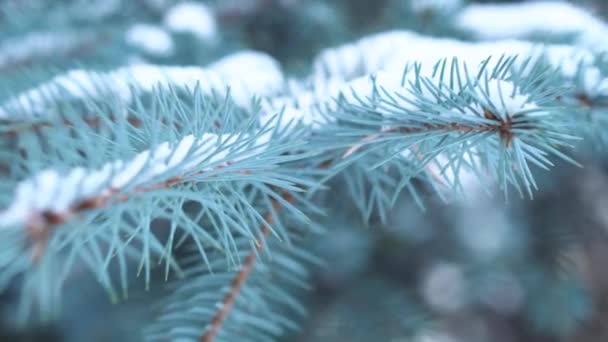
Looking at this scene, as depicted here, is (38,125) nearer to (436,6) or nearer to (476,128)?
(476,128)

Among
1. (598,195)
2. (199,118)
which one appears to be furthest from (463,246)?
(199,118)

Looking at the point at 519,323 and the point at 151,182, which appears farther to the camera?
the point at 519,323

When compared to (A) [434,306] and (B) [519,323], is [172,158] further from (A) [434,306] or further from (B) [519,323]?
(B) [519,323]

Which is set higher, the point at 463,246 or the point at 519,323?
the point at 463,246

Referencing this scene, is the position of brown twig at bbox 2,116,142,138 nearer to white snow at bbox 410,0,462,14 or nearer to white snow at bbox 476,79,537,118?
white snow at bbox 476,79,537,118

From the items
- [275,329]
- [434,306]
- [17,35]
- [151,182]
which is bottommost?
[434,306]

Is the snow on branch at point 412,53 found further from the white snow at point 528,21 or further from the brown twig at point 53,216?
the brown twig at point 53,216

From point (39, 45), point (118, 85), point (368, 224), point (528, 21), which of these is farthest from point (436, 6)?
point (39, 45)
